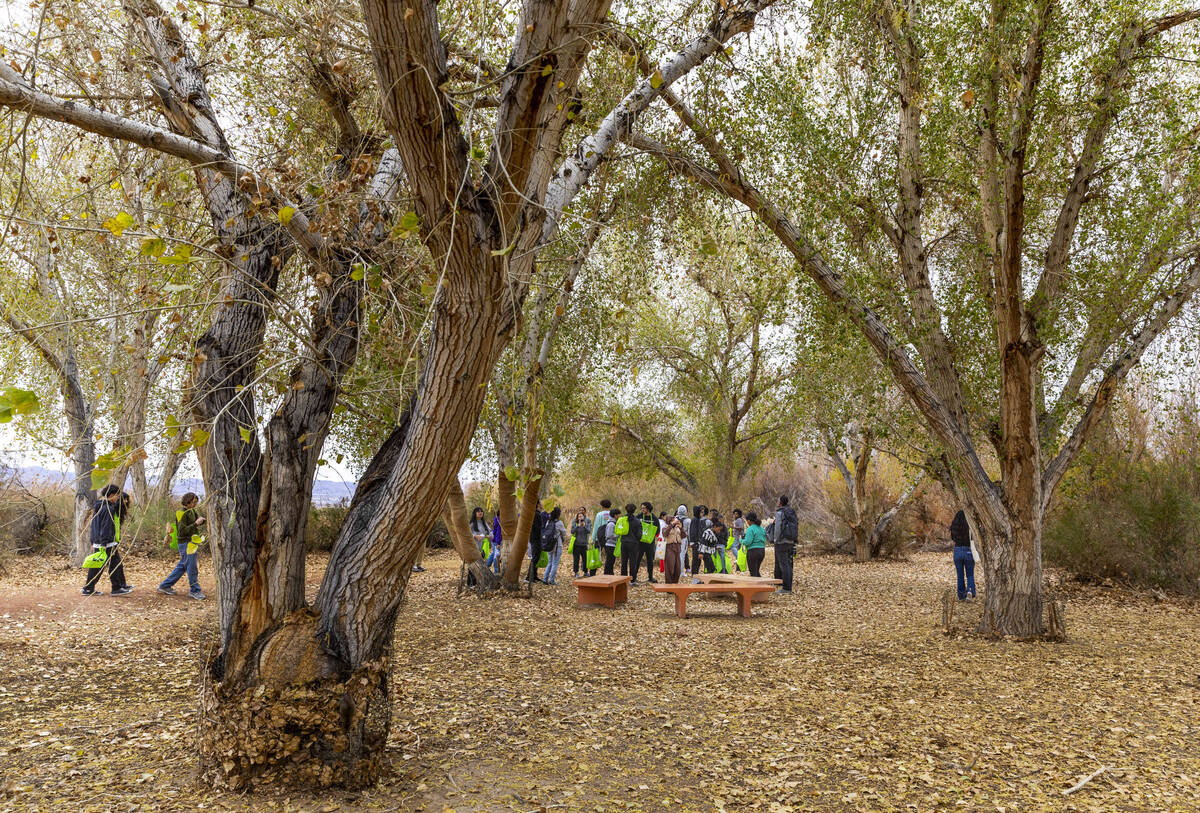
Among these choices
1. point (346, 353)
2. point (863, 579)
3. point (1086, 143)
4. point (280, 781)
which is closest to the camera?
point (280, 781)

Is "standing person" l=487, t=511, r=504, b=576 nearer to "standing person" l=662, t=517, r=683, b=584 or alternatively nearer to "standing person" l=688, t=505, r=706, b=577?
"standing person" l=662, t=517, r=683, b=584

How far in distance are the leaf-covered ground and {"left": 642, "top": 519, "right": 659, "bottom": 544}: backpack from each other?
4010 mm

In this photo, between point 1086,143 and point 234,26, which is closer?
point 234,26

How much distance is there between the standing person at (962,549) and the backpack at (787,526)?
2.57 metres

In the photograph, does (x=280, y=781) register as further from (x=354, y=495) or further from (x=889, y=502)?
(x=889, y=502)

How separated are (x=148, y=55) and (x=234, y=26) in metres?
1.22

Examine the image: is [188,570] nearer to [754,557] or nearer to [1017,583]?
[754,557]

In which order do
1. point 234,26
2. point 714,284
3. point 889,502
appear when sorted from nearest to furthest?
point 234,26 → point 714,284 → point 889,502

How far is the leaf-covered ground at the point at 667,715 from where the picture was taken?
4.20 meters

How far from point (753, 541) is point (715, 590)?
316 centimetres

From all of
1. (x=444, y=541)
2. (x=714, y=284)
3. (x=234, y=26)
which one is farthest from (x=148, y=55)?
(x=444, y=541)

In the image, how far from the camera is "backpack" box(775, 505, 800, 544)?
13.4m

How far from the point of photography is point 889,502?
22.4 m

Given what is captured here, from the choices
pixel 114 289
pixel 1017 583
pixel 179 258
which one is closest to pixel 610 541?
pixel 1017 583
